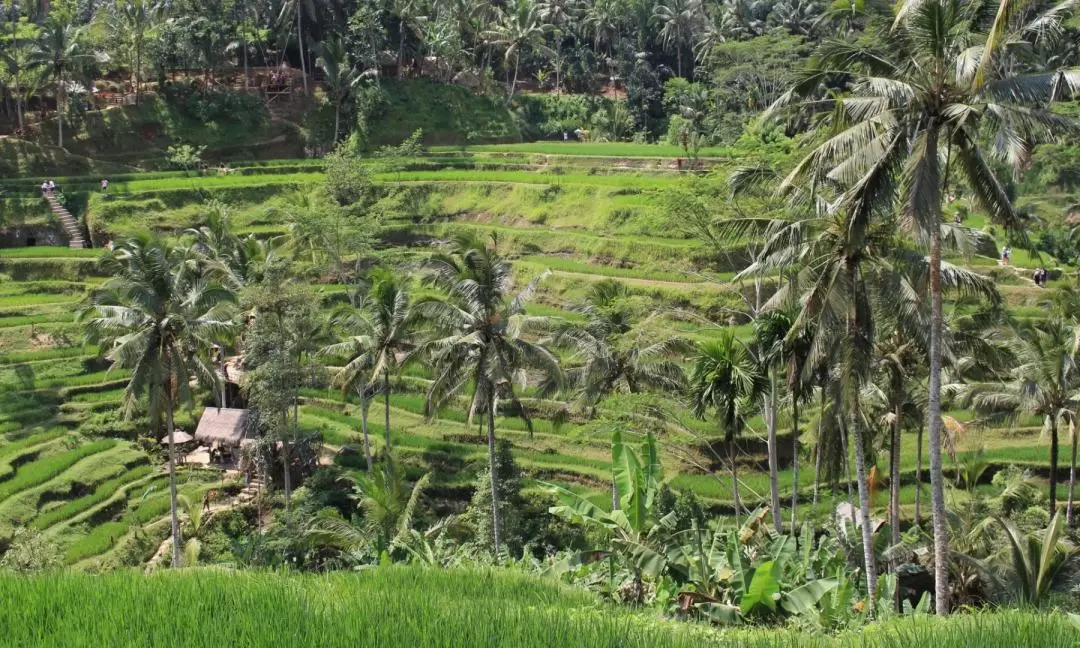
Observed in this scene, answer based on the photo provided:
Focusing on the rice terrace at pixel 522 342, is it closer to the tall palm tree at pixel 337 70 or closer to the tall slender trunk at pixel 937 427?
the tall slender trunk at pixel 937 427

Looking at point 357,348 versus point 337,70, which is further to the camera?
point 337,70

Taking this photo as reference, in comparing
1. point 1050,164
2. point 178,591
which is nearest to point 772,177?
point 178,591

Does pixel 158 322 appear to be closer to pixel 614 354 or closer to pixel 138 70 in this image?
pixel 614 354

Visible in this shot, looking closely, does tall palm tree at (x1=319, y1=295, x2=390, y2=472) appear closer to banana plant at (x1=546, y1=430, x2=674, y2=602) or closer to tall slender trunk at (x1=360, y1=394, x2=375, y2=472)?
tall slender trunk at (x1=360, y1=394, x2=375, y2=472)

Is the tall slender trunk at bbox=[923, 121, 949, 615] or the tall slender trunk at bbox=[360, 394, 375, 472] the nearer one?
the tall slender trunk at bbox=[923, 121, 949, 615]

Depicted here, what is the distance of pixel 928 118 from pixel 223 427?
2390 centimetres

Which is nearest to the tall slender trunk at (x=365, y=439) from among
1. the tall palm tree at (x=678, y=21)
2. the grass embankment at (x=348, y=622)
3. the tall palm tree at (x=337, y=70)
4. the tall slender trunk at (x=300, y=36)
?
the grass embankment at (x=348, y=622)

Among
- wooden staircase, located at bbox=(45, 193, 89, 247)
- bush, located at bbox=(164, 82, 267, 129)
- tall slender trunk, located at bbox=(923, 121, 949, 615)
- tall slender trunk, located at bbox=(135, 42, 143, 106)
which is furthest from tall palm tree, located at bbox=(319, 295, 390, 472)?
bush, located at bbox=(164, 82, 267, 129)

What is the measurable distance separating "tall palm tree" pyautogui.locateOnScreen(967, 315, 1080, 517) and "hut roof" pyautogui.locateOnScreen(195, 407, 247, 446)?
2005 centimetres

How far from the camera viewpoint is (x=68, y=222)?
46.3 meters

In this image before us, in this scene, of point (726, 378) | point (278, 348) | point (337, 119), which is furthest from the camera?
point (337, 119)

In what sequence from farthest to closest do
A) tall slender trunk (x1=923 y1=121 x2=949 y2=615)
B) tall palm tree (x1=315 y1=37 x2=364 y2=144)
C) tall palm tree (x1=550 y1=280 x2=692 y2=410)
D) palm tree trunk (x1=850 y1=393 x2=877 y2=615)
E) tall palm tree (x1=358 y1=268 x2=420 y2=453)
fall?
1. tall palm tree (x1=315 y1=37 x2=364 y2=144)
2. tall palm tree (x1=358 y1=268 x2=420 y2=453)
3. tall palm tree (x1=550 y1=280 x2=692 y2=410)
4. palm tree trunk (x1=850 y1=393 x2=877 y2=615)
5. tall slender trunk (x1=923 y1=121 x2=949 y2=615)

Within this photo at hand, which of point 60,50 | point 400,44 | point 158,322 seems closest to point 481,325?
point 158,322

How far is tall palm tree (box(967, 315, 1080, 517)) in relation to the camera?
23.9 metres
